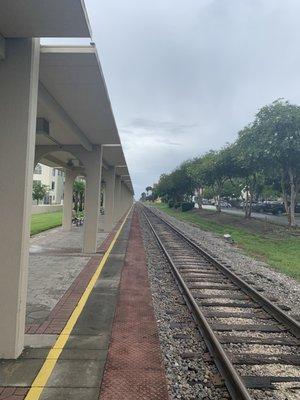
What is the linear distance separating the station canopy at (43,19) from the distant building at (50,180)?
67123 mm

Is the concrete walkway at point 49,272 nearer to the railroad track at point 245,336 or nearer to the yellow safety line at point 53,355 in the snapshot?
the yellow safety line at point 53,355

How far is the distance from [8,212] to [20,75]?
1737 mm

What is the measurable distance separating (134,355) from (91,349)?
624mm

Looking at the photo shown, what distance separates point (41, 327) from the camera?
22.0 ft

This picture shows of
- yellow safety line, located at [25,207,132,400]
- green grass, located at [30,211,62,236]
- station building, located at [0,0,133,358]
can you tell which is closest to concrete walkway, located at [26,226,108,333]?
yellow safety line, located at [25,207,132,400]

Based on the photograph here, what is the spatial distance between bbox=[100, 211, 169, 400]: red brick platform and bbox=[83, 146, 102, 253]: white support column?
20.3 feet

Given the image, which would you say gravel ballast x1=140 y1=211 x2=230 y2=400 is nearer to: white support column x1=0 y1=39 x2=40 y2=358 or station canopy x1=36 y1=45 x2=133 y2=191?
white support column x1=0 y1=39 x2=40 y2=358

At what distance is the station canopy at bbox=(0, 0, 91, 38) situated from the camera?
14.8ft

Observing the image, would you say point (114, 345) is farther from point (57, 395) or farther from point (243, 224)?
point (243, 224)

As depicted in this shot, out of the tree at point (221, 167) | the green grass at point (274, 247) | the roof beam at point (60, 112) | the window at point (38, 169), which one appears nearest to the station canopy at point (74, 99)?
the roof beam at point (60, 112)

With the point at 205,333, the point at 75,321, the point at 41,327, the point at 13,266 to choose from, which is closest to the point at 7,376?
the point at 13,266

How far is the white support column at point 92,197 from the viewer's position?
15.2m

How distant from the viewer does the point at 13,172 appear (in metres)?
5.46

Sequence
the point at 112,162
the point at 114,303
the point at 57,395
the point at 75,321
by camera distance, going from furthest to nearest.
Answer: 1. the point at 112,162
2. the point at 114,303
3. the point at 75,321
4. the point at 57,395
